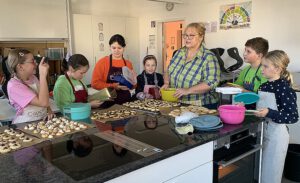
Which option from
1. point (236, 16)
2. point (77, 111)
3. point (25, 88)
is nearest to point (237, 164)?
point (77, 111)

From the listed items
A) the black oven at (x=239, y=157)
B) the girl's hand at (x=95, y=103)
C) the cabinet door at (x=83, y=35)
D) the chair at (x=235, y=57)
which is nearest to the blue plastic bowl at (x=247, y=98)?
the black oven at (x=239, y=157)

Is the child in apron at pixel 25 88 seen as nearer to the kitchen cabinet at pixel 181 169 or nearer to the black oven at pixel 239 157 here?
the kitchen cabinet at pixel 181 169

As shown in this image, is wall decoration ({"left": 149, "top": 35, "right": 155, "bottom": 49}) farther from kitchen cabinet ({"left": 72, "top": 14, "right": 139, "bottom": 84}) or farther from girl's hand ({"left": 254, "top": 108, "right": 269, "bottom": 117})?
girl's hand ({"left": 254, "top": 108, "right": 269, "bottom": 117})

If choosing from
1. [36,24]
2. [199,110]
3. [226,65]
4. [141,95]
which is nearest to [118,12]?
[36,24]

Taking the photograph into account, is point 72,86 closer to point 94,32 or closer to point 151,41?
point 94,32

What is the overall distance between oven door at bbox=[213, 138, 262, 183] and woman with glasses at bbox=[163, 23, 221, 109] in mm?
468

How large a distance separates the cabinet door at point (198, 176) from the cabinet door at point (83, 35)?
3.94m

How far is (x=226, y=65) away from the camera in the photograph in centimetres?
431

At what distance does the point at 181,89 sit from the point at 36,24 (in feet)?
10.2

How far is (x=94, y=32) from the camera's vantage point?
4.97 m

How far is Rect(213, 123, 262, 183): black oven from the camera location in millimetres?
1298

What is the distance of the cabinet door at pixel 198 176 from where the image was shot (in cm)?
115

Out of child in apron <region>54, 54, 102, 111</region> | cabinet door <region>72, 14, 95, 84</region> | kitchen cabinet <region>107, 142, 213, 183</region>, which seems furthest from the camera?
cabinet door <region>72, 14, 95, 84</region>

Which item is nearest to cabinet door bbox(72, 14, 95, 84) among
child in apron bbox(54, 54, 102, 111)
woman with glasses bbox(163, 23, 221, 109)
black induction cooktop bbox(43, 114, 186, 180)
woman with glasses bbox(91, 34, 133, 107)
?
woman with glasses bbox(91, 34, 133, 107)
